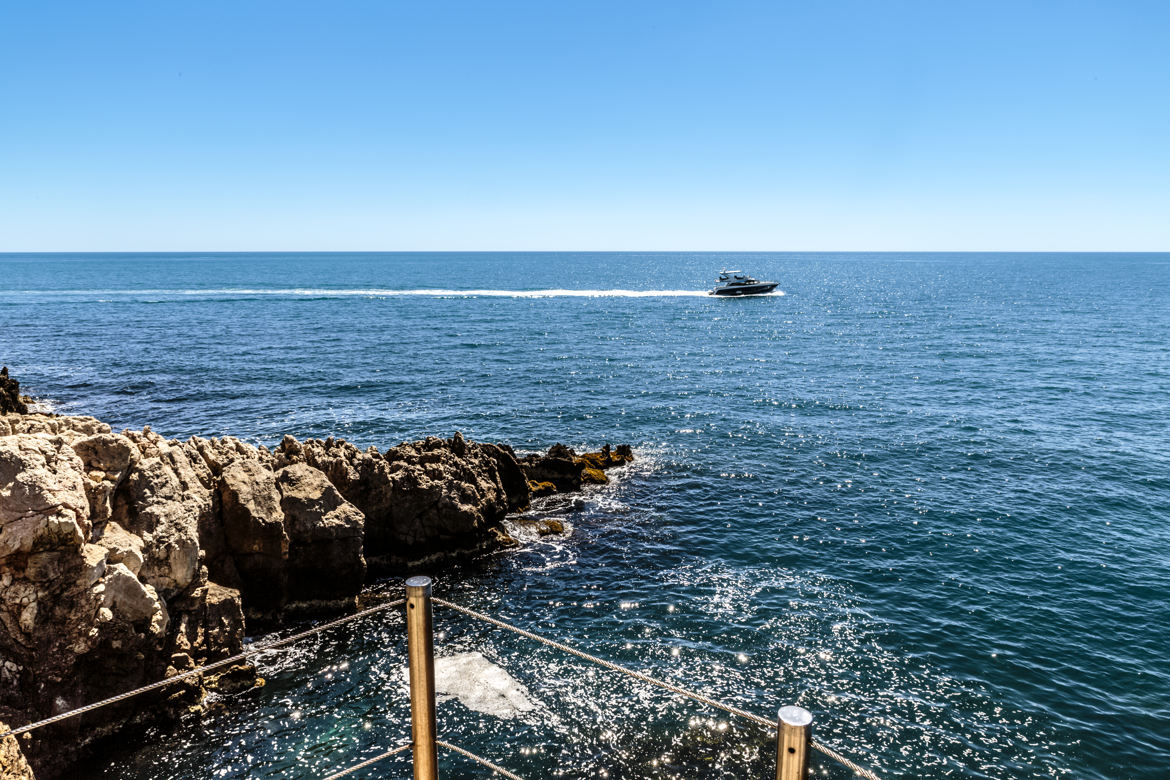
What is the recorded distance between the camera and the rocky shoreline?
1262 cm

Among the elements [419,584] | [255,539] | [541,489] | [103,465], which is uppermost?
[419,584]

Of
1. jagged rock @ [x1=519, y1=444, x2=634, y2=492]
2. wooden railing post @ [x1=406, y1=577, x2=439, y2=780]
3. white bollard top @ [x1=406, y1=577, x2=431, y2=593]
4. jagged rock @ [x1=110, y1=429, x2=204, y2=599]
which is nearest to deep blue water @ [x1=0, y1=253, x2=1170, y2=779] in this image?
jagged rock @ [x1=519, y1=444, x2=634, y2=492]

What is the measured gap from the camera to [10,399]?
118ft

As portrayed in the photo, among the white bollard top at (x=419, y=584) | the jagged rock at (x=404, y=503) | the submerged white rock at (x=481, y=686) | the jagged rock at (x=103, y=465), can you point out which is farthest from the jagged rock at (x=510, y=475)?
the white bollard top at (x=419, y=584)

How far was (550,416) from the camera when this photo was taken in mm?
41500

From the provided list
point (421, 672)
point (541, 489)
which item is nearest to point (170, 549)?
point (421, 672)

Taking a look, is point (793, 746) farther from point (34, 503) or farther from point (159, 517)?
point (159, 517)

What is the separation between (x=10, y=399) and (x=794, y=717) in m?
45.7

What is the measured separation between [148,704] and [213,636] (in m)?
1.92

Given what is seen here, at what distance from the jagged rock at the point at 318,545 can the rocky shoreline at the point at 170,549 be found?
4cm

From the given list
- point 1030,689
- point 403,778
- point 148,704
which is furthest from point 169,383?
point 1030,689

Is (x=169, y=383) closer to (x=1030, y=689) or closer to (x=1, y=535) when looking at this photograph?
(x=1, y=535)

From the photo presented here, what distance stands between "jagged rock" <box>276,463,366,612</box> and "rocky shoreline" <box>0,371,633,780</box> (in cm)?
4

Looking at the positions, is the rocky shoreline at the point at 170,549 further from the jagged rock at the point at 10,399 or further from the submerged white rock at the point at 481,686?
the jagged rock at the point at 10,399
